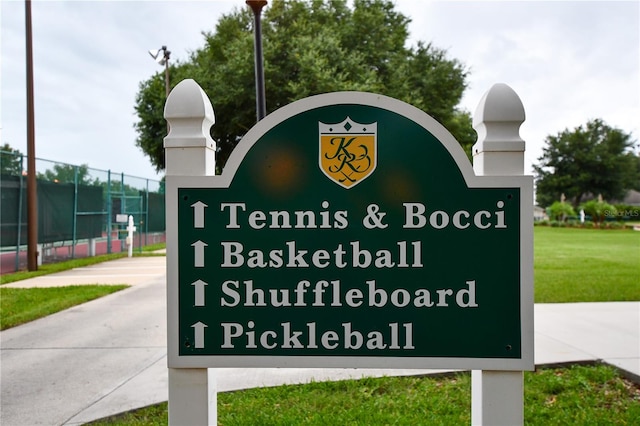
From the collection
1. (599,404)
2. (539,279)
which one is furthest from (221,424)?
(539,279)

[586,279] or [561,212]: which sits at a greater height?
[561,212]

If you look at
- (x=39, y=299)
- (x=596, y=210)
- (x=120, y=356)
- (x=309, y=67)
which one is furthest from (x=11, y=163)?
(x=596, y=210)

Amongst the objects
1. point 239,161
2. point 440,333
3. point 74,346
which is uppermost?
point 239,161

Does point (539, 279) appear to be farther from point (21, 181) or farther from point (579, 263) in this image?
point (21, 181)

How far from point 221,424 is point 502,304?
2.04m

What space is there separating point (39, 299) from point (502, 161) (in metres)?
7.70

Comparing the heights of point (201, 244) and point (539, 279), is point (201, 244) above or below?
above

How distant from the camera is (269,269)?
1968 millimetres

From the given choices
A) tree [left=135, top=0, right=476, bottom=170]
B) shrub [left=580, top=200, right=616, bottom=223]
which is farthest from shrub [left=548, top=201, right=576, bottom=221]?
tree [left=135, top=0, right=476, bottom=170]

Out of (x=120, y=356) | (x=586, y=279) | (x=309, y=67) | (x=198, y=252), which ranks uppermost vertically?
(x=309, y=67)

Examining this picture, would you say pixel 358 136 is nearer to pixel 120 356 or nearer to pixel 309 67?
pixel 120 356

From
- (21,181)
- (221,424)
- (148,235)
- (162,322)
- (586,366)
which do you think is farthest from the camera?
(148,235)

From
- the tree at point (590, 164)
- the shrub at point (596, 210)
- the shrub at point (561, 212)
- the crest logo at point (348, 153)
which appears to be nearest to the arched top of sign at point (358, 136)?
the crest logo at point (348, 153)

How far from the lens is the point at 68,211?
1408 cm
